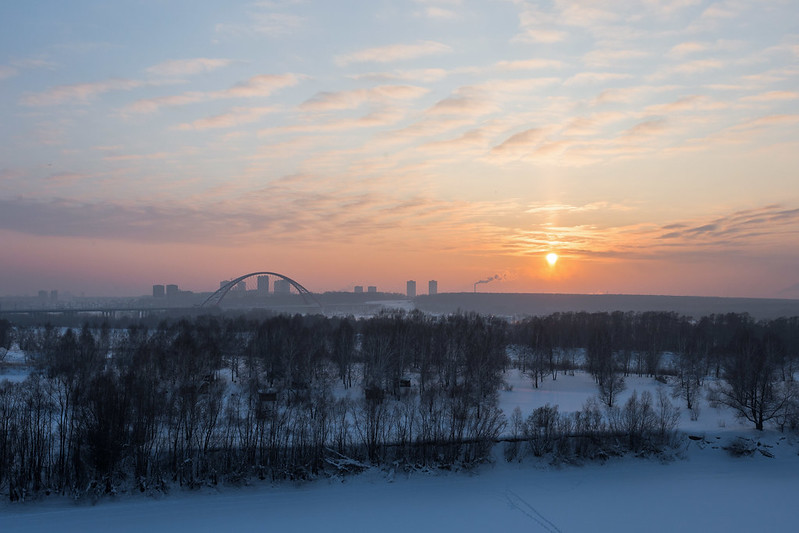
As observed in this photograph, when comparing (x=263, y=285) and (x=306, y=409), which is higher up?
(x=263, y=285)

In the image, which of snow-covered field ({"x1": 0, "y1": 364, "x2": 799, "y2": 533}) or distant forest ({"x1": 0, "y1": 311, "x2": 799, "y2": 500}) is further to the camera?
distant forest ({"x1": 0, "y1": 311, "x2": 799, "y2": 500})

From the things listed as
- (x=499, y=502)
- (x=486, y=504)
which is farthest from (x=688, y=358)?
(x=486, y=504)

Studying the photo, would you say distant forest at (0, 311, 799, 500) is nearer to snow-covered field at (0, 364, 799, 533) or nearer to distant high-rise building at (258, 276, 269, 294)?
snow-covered field at (0, 364, 799, 533)

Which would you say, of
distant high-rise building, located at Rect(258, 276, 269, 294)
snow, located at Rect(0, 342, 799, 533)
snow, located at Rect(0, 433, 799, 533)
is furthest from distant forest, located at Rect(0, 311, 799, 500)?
distant high-rise building, located at Rect(258, 276, 269, 294)

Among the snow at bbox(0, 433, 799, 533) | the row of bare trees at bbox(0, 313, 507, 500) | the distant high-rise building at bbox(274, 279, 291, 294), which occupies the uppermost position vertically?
the distant high-rise building at bbox(274, 279, 291, 294)

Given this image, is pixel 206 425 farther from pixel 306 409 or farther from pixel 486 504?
pixel 486 504

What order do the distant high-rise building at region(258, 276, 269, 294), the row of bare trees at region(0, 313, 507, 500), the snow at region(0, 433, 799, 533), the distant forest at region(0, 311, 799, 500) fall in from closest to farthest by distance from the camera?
the snow at region(0, 433, 799, 533), the row of bare trees at region(0, 313, 507, 500), the distant forest at region(0, 311, 799, 500), the distant high-rise building at region(258, 276, 269, 294)
